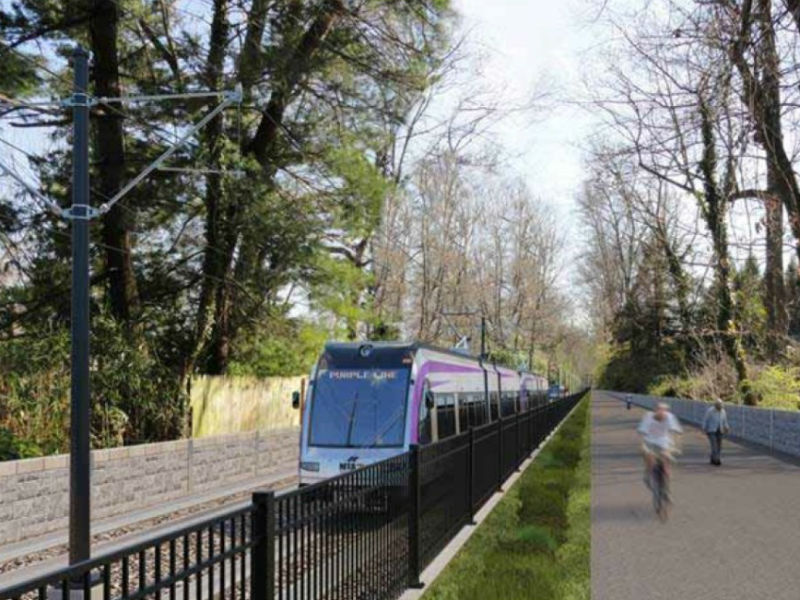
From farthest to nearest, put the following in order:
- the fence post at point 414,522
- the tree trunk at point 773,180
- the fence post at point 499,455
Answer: the fence post at point 499,455 < the tree trunk at point 773,180 < the fence post at point 414,522

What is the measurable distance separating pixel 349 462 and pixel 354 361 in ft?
7.46

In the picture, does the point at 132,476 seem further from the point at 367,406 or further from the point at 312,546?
the point at 312,546

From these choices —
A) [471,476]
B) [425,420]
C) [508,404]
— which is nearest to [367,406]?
[425,420]

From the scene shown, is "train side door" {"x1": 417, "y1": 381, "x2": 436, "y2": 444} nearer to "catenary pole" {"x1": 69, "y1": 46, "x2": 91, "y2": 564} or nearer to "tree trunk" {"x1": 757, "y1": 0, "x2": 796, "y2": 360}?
"catenary pole" {"x1": 69, "y1": 46, "x2": 91, "y2": 564}

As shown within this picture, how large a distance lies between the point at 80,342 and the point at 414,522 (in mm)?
Answer: 4596

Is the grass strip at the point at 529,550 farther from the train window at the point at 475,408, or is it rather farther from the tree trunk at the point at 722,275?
the tree trunk at the point at 722,275

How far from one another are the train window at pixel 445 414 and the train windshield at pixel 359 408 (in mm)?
1565

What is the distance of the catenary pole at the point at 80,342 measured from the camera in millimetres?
10391

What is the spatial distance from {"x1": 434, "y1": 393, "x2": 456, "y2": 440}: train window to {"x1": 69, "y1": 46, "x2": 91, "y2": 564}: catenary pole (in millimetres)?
8511

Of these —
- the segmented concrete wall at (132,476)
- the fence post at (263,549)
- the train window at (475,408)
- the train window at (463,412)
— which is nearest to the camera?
the fence post at (263,549)

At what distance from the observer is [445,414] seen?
19.4 metres

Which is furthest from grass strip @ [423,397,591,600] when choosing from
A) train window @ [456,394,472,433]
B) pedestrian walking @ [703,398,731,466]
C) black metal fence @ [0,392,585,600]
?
pedestrian walking @ [703,398,731,466]

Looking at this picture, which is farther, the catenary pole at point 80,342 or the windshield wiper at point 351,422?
the windshield wiper at point 351,422

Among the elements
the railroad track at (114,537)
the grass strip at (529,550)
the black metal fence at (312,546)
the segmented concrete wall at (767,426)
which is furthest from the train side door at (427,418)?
the segmented concrete wall at (767,426)
